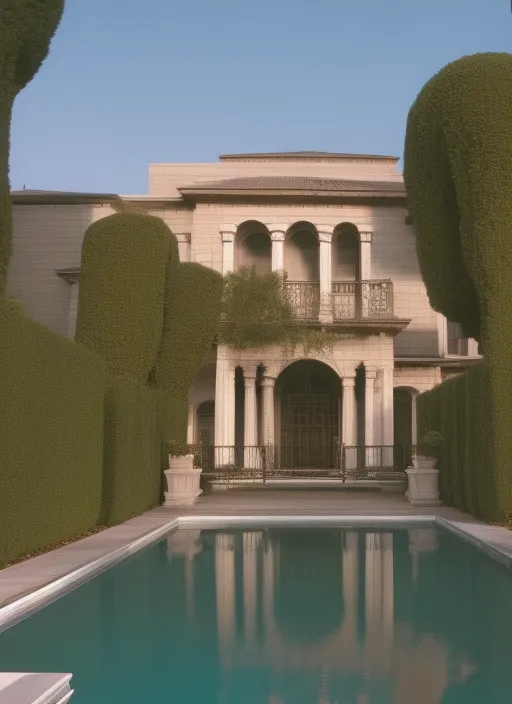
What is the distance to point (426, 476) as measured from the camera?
67.5 ft

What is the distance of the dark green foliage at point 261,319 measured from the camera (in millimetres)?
26984

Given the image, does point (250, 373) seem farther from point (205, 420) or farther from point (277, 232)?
point (277, 232)

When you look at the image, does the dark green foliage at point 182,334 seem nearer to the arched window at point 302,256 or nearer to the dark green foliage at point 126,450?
the dark green foliage at point 126,450

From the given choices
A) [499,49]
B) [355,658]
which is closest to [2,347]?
[355,658]

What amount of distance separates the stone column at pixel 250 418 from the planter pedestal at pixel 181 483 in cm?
629

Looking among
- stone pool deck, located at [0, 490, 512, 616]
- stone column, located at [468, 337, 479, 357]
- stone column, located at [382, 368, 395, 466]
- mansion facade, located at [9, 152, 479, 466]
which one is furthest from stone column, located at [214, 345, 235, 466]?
stone column, located at [468, 337, 479, 357]

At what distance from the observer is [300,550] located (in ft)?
44.2

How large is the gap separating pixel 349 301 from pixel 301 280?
9.26 ft

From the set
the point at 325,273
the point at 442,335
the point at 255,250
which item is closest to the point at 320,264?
the point at 325,273

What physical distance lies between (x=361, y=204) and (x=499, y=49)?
13.5 metres

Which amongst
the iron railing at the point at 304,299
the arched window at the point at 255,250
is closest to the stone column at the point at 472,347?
the iron railing at the point at 304,299

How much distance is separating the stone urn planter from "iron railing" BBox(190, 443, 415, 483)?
414cm

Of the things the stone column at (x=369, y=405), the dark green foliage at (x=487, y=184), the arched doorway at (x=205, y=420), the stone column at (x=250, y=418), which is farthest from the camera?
the arched doorway at (x=205, y=420)

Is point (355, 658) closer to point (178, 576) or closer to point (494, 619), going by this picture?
point (494, 619)
